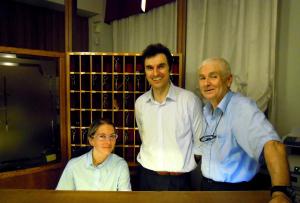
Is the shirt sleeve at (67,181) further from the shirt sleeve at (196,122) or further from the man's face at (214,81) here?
the man's face at (214,81)

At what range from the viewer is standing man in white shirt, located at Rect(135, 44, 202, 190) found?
1620 millimetres

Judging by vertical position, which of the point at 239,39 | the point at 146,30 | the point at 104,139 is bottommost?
the point at 104,139

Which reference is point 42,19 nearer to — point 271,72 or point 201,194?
point 271,72

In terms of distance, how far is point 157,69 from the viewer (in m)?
1.61

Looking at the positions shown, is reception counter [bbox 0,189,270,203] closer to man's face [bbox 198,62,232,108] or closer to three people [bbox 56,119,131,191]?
man's face [bbox 198,62,232,108]

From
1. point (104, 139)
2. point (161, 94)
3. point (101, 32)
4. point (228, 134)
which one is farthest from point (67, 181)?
point (101, 32)

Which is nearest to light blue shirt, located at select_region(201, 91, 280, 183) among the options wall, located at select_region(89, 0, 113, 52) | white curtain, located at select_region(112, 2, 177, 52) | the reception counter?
the reception counter

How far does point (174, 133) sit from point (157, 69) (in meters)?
0.41

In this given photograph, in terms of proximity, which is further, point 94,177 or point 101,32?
point 101,32

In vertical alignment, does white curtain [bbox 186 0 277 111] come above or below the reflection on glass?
above

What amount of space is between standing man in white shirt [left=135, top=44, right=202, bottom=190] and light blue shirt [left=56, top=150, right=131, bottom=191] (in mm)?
172

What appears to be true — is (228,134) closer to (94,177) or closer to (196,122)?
(196,122)

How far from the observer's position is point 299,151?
1.50 metres

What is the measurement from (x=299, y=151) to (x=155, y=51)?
1.01 metres
